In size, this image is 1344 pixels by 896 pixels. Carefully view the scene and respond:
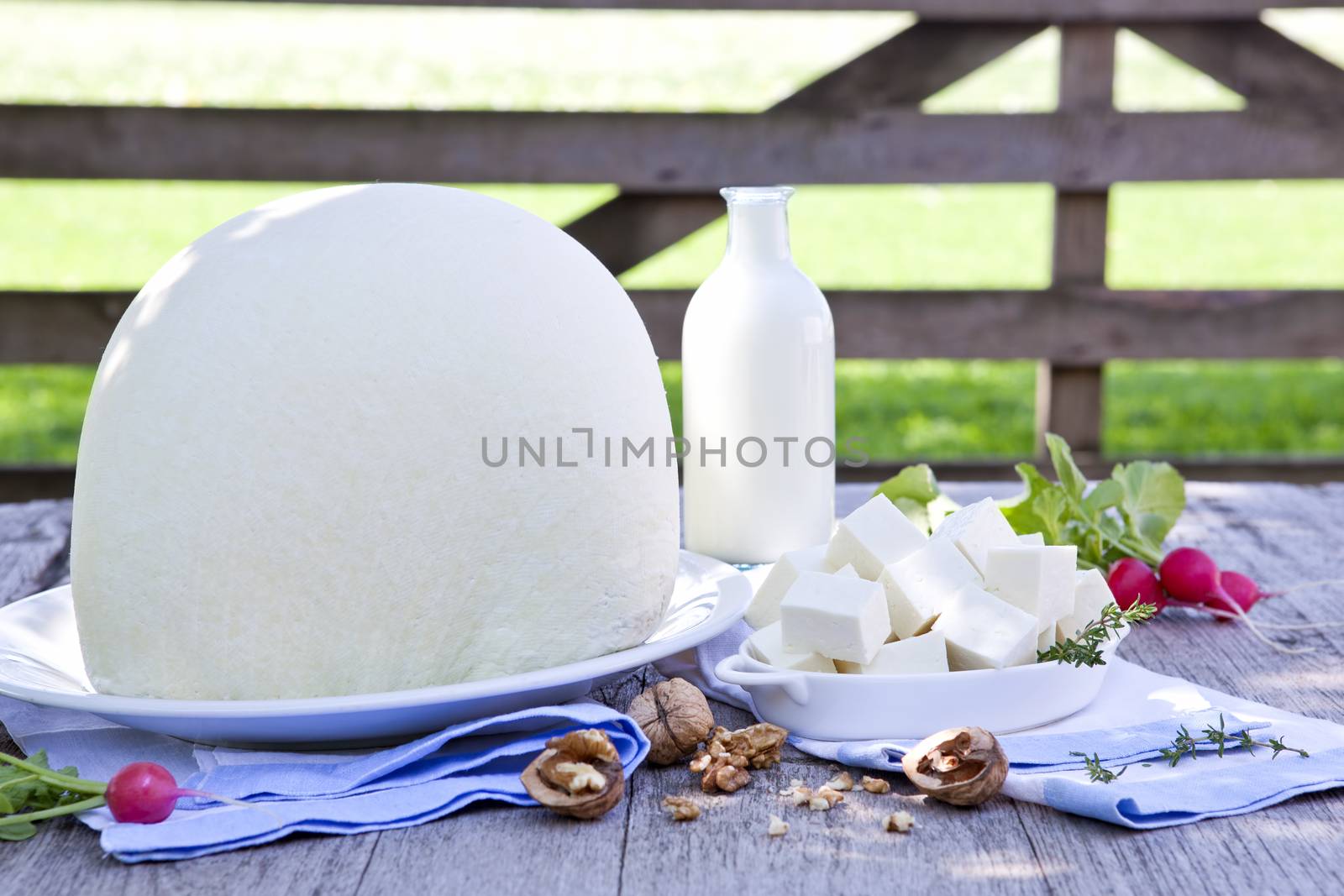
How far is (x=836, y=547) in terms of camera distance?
3.79 feet

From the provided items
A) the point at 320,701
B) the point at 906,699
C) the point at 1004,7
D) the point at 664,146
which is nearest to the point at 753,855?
the point at 906,699

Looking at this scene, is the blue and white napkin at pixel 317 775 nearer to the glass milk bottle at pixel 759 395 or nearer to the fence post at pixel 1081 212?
the glass milk bottle at pixel 759 395

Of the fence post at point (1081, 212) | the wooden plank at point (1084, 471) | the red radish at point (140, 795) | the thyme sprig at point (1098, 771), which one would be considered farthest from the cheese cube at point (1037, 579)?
the fence post at point (1081, 212)

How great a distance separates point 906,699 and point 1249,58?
224 centimetres

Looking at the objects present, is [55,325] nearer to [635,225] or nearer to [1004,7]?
[635,225]

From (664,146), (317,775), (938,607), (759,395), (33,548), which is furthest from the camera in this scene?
(664,146)

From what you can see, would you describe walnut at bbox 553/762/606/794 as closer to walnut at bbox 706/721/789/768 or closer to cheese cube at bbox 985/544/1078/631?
walnut at bbox 706/721/789/768

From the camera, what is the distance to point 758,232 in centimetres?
146

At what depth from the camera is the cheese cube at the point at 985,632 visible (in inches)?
39.4

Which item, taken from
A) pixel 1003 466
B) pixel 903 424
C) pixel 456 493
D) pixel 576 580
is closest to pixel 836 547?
pixel 576 580

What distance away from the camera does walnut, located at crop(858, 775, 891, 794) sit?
0.94m

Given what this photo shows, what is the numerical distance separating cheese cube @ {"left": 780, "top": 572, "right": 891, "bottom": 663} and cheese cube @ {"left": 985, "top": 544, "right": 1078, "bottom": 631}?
Result: 0.32 feet

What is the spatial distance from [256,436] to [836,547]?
49 cm

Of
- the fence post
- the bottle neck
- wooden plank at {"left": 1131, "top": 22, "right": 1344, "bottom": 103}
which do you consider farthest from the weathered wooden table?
wooden plank at {"left": 1131, "top": 22, "right": 1344, "bottom": 103}
